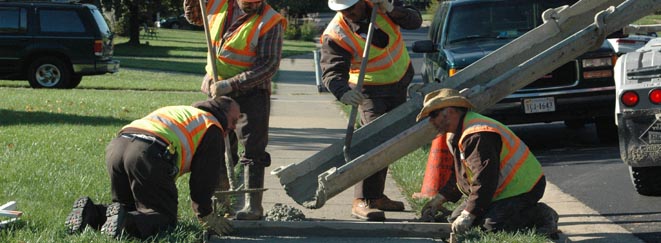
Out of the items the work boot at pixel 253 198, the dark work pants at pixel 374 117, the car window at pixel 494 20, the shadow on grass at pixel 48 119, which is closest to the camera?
the work boot at pixel 253 198

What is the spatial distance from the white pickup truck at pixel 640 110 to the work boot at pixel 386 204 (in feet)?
5.49

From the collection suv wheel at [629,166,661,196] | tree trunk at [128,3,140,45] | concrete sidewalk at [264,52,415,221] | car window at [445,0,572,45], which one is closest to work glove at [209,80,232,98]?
concrete sidewalk at [264,52,415,221]

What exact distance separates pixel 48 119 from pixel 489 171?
9.03 metres

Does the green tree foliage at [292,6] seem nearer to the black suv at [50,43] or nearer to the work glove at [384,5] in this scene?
the black suv at [50,43]

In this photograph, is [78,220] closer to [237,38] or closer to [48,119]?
[237,38]

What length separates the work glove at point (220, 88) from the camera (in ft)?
23.6

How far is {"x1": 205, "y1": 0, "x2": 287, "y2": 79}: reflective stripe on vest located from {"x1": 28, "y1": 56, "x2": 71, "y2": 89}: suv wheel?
15.3 m

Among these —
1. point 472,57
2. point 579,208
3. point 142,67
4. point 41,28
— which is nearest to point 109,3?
point 142,67

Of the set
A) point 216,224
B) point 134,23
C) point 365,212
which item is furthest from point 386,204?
point 134,23

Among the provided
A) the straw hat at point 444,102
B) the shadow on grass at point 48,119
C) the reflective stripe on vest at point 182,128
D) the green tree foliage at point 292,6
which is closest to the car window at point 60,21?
the shadow on grass at point 48,119

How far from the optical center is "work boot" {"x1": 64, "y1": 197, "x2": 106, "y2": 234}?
243 inches

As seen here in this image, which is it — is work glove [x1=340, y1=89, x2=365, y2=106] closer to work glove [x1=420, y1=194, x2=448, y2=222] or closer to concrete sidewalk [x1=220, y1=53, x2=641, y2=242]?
work glove [x1=420, y1=194, x2=448, y2=222]

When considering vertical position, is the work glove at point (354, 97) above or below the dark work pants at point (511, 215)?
above

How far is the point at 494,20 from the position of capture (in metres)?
13.0
